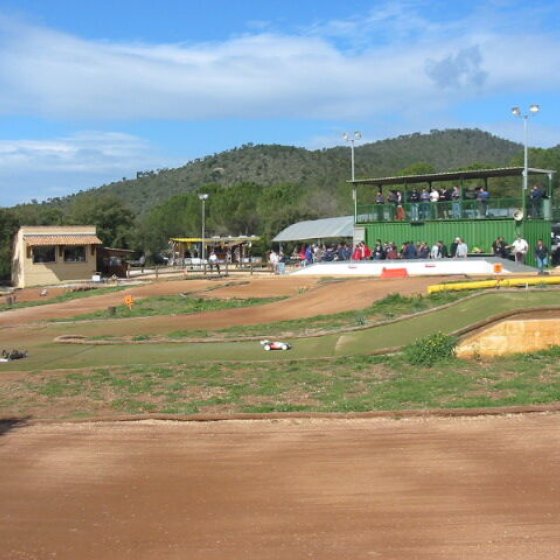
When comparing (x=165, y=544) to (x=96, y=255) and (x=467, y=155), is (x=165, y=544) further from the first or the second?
(x=467, y=155)

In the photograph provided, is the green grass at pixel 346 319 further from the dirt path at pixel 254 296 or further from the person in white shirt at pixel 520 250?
the person in white shirt at pixel 520 250

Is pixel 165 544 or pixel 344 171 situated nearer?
pixel 165 544

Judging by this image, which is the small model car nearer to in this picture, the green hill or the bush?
the bush

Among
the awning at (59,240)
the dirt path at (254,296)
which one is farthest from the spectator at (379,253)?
the awning at (59,240)

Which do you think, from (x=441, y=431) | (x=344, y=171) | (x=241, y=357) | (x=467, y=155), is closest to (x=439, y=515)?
(x=441, y=431)

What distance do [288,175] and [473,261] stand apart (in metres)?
113

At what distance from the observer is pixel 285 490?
28.7ft

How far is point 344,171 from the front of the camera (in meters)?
131

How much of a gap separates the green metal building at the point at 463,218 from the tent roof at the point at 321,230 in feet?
43.0

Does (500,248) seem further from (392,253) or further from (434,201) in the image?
(434,201)

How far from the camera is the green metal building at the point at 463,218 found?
38.0 metres

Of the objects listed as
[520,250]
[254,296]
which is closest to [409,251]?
[520,250]

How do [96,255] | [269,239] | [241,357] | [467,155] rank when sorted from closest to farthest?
[241,357] < [96,255] < [269,239] < [467,155]

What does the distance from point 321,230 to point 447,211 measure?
71.9 ft
